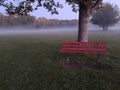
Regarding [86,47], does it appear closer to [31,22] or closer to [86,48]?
[86,48]

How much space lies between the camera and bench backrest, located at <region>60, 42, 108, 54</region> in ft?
30.6

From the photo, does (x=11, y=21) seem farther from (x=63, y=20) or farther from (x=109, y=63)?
(x=109, y=63)

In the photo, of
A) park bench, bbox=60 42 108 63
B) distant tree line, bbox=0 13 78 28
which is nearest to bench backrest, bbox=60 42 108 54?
park bench, bbox=60 42 108 63

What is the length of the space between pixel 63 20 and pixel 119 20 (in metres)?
87.0

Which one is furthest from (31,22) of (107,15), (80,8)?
(80,8)

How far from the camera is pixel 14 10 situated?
42.5ft

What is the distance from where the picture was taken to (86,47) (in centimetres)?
977

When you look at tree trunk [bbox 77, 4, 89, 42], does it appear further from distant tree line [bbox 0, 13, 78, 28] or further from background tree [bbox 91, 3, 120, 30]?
distant tree line [bbox 0, 13, 78, 28]

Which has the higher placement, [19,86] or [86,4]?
[86,4]

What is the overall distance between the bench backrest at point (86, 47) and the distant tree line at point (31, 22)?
294 ft

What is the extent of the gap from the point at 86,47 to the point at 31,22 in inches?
4273

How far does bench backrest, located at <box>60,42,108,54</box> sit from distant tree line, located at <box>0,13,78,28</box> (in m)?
89.7

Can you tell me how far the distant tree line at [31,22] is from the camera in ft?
351

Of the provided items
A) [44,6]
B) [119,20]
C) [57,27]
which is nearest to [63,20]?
[57,27]
